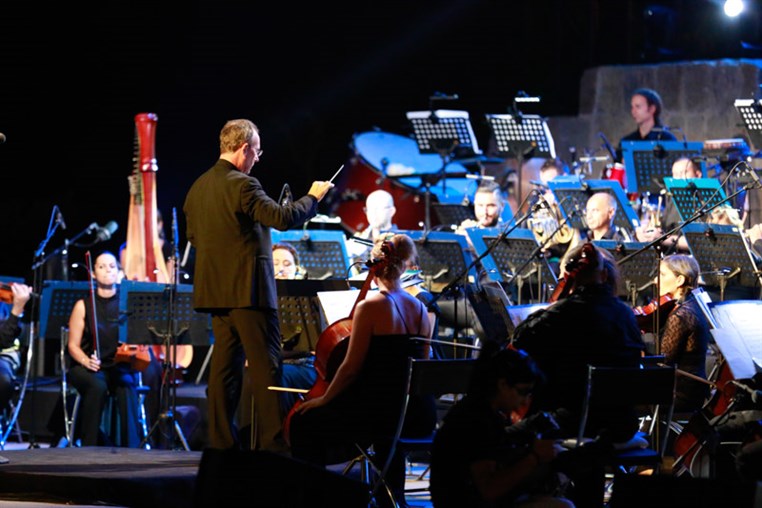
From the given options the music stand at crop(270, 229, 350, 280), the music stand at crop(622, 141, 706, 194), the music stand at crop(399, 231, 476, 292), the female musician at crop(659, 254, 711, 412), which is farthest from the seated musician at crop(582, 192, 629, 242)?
the female musician at crop(659, 254, 711, 412)

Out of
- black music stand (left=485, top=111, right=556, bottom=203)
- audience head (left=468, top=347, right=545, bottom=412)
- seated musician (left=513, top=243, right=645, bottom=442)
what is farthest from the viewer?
black music stand (left=485, top=111, right=556, bottom=203)

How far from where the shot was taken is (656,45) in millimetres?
12898

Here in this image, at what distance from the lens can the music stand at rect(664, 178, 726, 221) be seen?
28.3ft

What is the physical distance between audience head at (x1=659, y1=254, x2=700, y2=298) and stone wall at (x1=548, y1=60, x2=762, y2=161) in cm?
505

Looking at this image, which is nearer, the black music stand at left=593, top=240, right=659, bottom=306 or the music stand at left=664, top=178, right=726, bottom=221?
the black music stand at left=593, top=240, right=659, bottom=306

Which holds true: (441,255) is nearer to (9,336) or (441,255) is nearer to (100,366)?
(100,366)

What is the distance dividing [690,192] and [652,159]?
42.7 inches

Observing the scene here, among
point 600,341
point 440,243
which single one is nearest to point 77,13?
point 440,243

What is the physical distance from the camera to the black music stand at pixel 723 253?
8.14 metres

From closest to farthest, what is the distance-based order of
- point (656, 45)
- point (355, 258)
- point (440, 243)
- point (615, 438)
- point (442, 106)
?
point (615, 438)
point (440, 243)
point (355, 258)
point (656, 45)
point (442, 106)

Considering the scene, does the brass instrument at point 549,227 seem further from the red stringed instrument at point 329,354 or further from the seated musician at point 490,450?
the seated musician at point 490,450

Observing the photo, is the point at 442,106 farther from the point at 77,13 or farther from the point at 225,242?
the point at 225,242

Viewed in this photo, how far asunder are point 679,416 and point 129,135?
773 centimetres

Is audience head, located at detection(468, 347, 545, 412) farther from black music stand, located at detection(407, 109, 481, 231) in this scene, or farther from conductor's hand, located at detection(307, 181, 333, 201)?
black music stand, located at detection(407, 109, 481, 231)
